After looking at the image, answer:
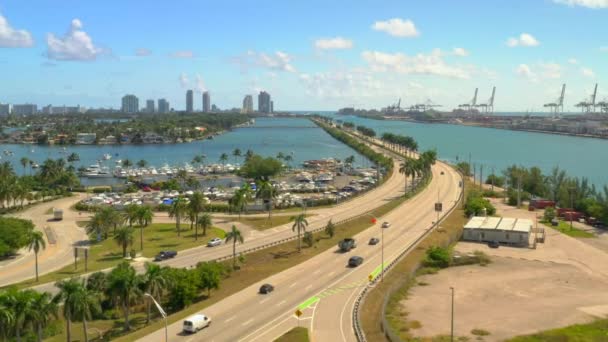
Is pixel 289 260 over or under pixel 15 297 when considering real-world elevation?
under

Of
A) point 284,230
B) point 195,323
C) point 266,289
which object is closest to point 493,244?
point 284,230

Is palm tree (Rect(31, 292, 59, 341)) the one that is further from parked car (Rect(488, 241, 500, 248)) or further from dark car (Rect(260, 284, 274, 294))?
parked car (Rect(488, 241, 500, 248))

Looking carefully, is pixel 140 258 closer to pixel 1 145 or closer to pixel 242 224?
pixel 242 224

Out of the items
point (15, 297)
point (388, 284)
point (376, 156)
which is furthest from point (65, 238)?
point (376, 156)

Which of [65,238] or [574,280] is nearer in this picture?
[574,280]

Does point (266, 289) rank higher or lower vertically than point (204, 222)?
lower

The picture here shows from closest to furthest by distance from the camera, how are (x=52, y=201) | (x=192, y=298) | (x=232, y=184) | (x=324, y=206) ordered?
(x=192, y=298) → (x=324, y=206) → (x=52, y=201) → (x=232, y=184)

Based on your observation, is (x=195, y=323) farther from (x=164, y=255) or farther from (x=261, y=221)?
(x=261, y=221)
